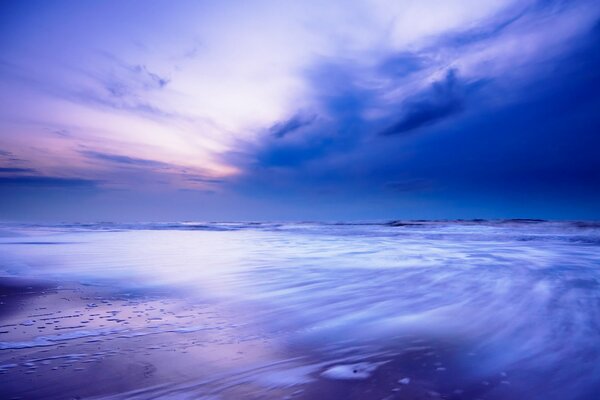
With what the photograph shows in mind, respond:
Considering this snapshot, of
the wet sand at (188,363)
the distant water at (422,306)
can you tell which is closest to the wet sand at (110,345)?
the wet sand at (188,363)

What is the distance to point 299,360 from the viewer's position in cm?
194

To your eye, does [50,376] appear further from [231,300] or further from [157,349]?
[231,300]

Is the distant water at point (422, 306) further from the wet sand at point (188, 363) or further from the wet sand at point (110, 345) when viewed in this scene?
the wet sand at point (110, 345)

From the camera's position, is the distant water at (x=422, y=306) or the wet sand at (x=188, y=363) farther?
the distant water at (x=422, y=306)

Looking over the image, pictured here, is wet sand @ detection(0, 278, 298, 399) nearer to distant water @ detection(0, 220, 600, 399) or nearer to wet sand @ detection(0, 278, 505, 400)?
wet sand @ detection(0, 278, 505, 400)

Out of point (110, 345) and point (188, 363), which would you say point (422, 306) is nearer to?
point (188, 363)

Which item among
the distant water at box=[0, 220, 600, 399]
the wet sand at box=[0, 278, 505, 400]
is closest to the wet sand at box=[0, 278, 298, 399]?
the wet sand at box=[0, 278, 505, 400]

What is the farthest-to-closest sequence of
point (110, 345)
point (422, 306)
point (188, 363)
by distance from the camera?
point (422, 306) → point (110, 345) → point (188, 363)

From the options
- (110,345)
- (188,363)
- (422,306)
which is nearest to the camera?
(188,363)

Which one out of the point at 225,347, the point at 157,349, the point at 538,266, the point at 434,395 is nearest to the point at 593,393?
the point at 434,395

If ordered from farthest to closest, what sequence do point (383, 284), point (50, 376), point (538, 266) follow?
point (538, 266), point (383, 284), point (50, 376)

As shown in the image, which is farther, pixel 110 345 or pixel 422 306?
pixel 422 306

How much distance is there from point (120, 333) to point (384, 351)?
1.76 m

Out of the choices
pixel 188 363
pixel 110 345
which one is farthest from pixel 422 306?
pixel 110 345
